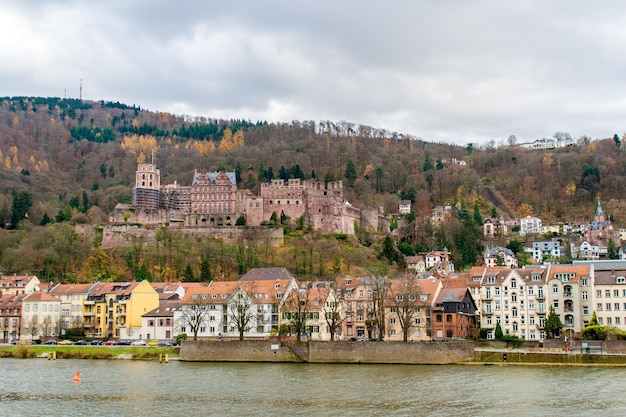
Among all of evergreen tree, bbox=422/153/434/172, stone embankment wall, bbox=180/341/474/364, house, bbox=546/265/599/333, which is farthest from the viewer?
evergreen tree, bbox=422/153/434/172

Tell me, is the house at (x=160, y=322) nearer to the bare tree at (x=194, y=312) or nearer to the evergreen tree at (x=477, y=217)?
the bare tree at (x=194, y=312)

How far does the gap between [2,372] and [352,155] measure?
118 m

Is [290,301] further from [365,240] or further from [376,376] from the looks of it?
[365,240]

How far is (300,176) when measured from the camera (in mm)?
128375

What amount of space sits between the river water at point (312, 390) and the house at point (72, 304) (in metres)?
23.0

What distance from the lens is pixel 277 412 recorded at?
38.6 metres

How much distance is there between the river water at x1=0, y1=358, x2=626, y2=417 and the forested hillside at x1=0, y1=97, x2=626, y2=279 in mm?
43269

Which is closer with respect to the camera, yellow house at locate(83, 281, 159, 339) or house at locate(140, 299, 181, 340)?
house at locate(140, 299, 181, 340)

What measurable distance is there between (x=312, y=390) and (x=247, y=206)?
2964 inches

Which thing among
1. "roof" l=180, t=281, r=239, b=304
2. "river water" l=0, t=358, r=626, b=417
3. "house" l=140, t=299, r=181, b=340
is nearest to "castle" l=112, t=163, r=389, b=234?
"house" l=140, t=299, r=181, b=340

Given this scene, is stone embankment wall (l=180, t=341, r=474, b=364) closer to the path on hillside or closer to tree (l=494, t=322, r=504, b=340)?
tree (l=494, t=322, r=504, b=340)

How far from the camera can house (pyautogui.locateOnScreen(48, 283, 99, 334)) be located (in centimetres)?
8044

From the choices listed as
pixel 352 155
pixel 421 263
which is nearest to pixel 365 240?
pixel 421 263

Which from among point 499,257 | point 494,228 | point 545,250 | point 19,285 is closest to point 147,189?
point 19,285
